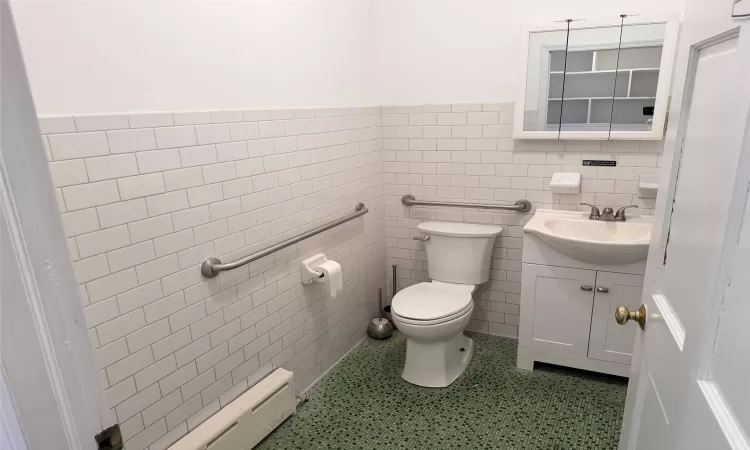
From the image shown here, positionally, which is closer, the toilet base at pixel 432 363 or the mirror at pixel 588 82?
the mirror at pixel 588 82

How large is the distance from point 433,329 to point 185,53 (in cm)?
162

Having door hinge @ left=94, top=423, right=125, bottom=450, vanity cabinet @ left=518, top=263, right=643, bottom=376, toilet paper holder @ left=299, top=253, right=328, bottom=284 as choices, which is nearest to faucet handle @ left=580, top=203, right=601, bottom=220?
vanity cabinet @ left=518, top=263, right=643, bottom=376

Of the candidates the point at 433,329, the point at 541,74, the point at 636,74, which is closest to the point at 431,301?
the point at 433,329

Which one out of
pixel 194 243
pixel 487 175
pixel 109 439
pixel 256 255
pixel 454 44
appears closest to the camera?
pixel 109 439

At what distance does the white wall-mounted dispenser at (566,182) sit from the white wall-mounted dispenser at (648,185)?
0.95 ft

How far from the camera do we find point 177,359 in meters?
1.70

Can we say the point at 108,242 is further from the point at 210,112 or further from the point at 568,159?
the point at 568,159

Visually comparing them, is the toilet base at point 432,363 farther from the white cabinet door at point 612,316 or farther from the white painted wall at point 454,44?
the white painted wall at point 454,44

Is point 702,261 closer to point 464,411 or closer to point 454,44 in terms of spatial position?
point 464,411

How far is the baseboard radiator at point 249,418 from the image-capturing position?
1.77m

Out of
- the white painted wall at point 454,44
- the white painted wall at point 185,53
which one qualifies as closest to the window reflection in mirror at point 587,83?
the white painted wall at point 454,44

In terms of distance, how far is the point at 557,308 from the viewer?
2.36 metres

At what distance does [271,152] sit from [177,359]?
3.04ft

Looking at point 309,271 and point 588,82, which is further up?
point 588,82
